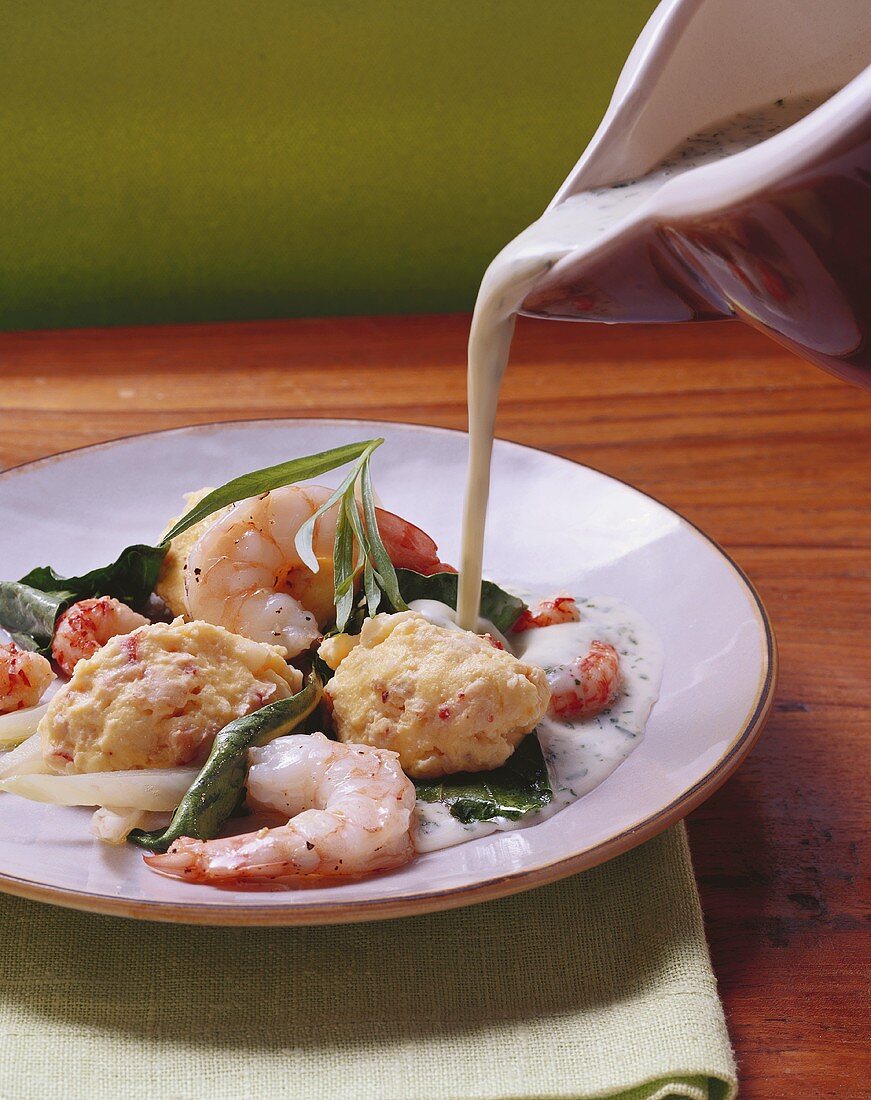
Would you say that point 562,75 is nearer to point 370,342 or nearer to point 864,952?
point 370,342

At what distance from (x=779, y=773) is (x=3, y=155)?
2460mm

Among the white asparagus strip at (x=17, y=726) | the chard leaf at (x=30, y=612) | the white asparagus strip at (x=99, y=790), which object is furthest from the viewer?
the chard leaf at (x=30, y=612)

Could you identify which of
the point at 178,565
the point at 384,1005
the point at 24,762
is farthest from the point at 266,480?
the point at 384,1005

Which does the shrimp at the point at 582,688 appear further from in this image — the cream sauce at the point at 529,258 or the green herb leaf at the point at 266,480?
the green herb leaf at the point at 266,480

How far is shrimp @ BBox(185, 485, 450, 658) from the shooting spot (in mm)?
1680

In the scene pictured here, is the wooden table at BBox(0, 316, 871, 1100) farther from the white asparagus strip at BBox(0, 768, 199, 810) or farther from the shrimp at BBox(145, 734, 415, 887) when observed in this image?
the white asparagus strip at BBox(0, 768, 199, 810)

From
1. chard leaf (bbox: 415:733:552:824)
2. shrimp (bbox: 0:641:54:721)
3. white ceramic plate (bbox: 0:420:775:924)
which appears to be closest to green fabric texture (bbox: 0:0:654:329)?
white ceramic plate (bbox: 0:420:775:924)

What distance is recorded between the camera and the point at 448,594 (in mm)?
1812

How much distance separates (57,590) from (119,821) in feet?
1.91

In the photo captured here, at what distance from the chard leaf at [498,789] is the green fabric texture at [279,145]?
205 centimetres

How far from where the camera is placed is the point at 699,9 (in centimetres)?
151

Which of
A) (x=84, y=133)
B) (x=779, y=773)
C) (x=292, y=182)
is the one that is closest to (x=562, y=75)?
(x=292, y=182)

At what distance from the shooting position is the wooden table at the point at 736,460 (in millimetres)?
1292

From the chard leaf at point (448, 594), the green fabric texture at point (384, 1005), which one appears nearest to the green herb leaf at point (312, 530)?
the chard leaf at point (448, 594)
